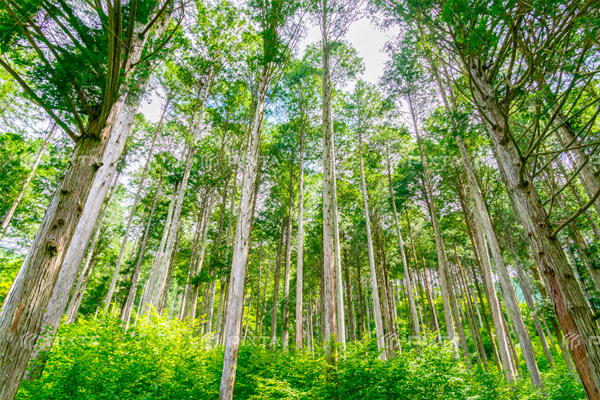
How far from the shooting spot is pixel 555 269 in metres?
2.33

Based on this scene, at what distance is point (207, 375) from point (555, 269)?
6057 millimetres

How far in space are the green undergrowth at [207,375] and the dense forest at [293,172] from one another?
1.6 inches

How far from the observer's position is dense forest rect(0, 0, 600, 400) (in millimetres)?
2367

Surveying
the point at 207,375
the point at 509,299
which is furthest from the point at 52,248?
the point at 509,299

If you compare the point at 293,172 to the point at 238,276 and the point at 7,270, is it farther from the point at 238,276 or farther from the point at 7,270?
the point at 7,270

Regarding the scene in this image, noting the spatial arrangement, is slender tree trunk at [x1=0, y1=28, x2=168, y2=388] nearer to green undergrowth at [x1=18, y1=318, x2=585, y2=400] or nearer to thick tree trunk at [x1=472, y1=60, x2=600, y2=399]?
green undergrowth at [x1=18, y1=318, x2=585, y2=400]

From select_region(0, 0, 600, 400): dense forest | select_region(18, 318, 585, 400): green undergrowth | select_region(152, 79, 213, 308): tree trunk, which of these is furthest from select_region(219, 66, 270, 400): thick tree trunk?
select_region(152, 79, 213, 308): tree trunk

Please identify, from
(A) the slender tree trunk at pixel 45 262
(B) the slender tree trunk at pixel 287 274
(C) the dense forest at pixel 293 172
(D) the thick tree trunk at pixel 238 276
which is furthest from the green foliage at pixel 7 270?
(A) the slender tree trunk at pixel 45 262

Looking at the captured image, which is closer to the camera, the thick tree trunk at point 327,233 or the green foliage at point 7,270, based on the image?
the thick tree trunk at point 327,233

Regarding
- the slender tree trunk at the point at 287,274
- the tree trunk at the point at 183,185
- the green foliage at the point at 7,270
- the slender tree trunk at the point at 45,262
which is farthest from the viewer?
the green foliage at the point at 7,270

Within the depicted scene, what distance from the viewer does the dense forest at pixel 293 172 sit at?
2.37 metres

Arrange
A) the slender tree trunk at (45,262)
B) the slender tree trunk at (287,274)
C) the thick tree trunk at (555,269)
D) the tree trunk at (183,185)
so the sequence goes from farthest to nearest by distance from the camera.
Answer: the slender tree trunk at (287,274) → the tree trunk at (183,185) → the thick tree trunk at (555,269) → the slender tree trunk at (45,262)

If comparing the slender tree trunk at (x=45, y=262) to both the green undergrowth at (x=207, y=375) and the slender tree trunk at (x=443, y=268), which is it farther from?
the slender tree trunk at (x=443, y=268)

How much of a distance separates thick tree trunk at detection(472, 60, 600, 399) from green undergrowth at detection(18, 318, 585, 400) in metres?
3.02
